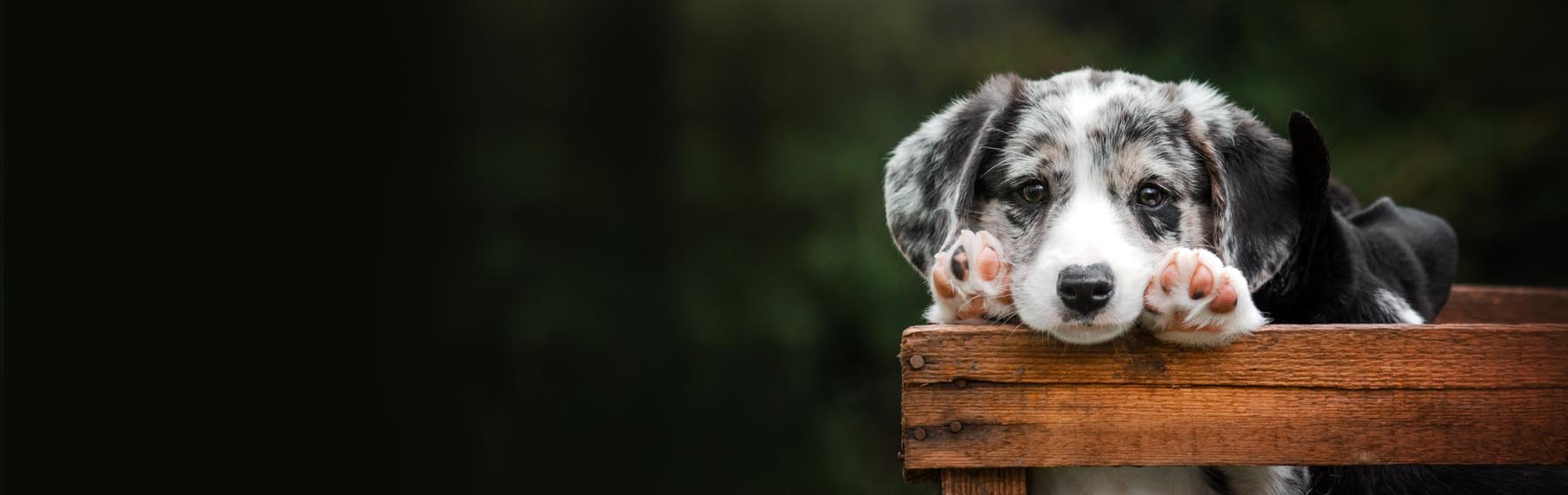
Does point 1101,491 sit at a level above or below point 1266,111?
below

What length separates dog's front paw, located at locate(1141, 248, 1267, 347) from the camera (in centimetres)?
240

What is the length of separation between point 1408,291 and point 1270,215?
936mm

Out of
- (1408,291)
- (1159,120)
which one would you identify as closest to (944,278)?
(1159,120)

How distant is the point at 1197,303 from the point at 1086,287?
0.21 m

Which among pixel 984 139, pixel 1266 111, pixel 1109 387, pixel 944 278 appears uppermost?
pixel 1266 111

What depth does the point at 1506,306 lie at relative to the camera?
4.59m

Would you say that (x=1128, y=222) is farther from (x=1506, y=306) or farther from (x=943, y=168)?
(x=1506, y=306)

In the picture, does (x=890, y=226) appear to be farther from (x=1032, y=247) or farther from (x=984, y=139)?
(x=1032, y=247)

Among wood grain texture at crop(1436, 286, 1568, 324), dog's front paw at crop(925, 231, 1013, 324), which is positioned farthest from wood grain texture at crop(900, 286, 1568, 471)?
wood grain texture at crop(1436, 286, 1568, 324)

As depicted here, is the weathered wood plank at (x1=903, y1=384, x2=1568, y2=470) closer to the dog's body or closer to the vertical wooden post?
the vertical wooden post

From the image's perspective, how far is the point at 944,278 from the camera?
2.72 meters

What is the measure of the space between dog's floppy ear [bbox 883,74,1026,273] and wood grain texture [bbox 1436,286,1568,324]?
7.28ft

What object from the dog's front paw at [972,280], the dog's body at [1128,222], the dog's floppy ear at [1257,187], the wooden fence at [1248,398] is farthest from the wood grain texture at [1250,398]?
the dog's floppy ear at [1257,187]

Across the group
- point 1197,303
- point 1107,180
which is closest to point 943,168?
point 1107,180
